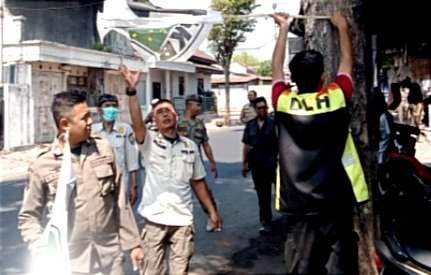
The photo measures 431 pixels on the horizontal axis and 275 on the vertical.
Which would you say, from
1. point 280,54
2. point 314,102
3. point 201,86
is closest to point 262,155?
point 280,54

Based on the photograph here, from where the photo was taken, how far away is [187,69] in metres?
32.7

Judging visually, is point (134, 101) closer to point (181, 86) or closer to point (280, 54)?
point (280, 54)

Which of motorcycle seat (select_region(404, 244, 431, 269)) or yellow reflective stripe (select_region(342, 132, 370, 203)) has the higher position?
yellow reflective stripe (select_region(342, 132, 370, 203))

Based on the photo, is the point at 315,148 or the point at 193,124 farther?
the point at 193,124

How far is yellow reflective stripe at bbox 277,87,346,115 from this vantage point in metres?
2.90

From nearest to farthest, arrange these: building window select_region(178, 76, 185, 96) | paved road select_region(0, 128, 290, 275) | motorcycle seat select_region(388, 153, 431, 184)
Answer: paved road select_region(0, 128, 290, 275) < motorcycle seat select_region(388, 153, 431, 184) < building window select_region(178, 76, 185, 96)

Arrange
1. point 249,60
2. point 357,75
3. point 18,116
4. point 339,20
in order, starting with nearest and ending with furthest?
point 339,20 < point 357,75 < point 18,116 < point 249,60

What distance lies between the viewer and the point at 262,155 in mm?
6793

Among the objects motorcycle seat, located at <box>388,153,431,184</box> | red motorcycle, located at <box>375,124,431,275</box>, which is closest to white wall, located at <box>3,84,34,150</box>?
motorcycle seat, located at <box>388,153,431,184</box>

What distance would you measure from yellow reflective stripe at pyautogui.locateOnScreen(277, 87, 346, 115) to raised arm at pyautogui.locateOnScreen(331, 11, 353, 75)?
239 mm

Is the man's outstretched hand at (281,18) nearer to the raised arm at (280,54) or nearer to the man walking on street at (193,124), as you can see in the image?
the raised arm at (280,54)

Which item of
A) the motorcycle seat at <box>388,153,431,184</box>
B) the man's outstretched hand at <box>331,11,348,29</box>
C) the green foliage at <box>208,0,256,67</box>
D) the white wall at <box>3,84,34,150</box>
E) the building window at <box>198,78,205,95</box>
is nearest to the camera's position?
the man's outstretched hand at <box>331,11,348,29</box>

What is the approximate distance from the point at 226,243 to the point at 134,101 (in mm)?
→ 3141

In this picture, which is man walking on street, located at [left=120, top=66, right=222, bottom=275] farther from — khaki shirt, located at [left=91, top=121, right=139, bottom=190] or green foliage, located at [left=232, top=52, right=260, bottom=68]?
green foliage, located at [left=232, top=52, right=260, bottom=68]
